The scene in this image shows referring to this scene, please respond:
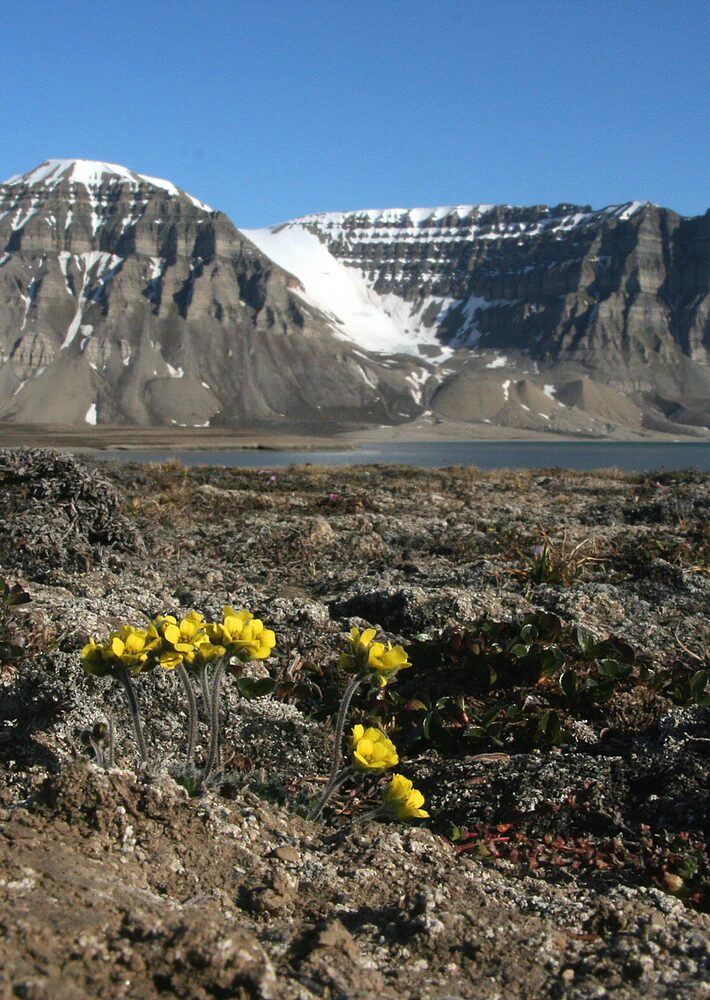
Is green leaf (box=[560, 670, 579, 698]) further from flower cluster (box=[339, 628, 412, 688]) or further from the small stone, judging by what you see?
the small stone

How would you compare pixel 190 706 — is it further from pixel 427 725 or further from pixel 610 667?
pixel 610 667

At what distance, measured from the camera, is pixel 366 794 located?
137 inches

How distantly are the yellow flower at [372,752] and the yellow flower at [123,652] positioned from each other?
0.67 m

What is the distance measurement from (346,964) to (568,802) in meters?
1.40

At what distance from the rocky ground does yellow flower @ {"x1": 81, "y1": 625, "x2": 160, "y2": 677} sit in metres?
0.29

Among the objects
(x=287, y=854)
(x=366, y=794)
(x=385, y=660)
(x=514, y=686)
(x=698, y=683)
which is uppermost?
(x=385, y=660)

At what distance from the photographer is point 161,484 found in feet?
42.3

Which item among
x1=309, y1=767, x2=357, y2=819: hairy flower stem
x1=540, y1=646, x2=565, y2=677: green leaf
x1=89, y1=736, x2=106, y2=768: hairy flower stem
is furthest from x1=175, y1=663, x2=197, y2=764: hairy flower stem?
x1=540, y1=646, x2=565, y2=677: green leaf

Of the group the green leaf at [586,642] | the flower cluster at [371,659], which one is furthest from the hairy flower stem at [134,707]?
the green leaf at [586,642]

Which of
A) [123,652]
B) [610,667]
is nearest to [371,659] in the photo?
[123,652]

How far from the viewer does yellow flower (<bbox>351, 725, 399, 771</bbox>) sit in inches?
102

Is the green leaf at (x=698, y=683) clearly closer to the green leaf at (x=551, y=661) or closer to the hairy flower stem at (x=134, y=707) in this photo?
the green leaf at (x=551, y=661)

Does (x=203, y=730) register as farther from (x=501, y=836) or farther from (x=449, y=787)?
(x=501, y=836)

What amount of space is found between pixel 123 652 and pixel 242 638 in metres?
0.35
